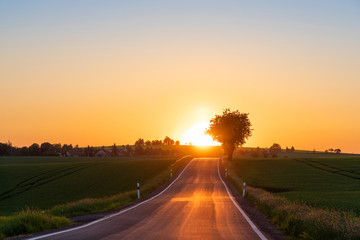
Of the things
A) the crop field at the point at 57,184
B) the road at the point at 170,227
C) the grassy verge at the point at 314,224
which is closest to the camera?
the grassy verge at the point at 314,224

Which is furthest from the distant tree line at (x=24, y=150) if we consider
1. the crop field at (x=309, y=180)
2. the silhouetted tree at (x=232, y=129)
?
the crop field at (x=309, y=180)

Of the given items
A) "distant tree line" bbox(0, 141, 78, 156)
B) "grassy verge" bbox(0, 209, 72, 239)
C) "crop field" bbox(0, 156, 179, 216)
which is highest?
"distant tree line" bbox(0, 141, 78, 156)

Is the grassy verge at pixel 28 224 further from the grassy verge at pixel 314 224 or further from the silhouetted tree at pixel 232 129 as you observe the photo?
the silhouetted tree at pixel 232 129

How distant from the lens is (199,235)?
10.4m

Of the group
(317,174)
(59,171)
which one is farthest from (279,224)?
(59,171)

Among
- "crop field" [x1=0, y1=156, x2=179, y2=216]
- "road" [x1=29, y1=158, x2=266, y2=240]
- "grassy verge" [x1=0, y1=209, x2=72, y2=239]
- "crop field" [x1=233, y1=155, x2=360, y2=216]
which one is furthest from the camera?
"crop field" [x1=0, y1=156, x2=179, y2=216]

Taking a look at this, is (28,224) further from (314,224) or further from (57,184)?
(57,184)

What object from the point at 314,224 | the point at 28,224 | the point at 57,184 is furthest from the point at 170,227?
the point at 57,184

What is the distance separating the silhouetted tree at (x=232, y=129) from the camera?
3216 inches

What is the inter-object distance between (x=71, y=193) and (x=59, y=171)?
24.0 m

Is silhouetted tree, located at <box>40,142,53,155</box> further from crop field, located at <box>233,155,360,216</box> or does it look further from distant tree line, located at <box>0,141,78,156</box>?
crop field, located at <box>233,155,360,216</box>

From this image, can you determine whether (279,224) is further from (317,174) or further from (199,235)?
(317,174)

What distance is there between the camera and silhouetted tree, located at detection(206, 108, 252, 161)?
81.7 meters

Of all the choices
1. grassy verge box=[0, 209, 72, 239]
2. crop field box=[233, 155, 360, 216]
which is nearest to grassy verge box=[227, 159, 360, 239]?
grassy verge box=[0, 209, 72, 239]
